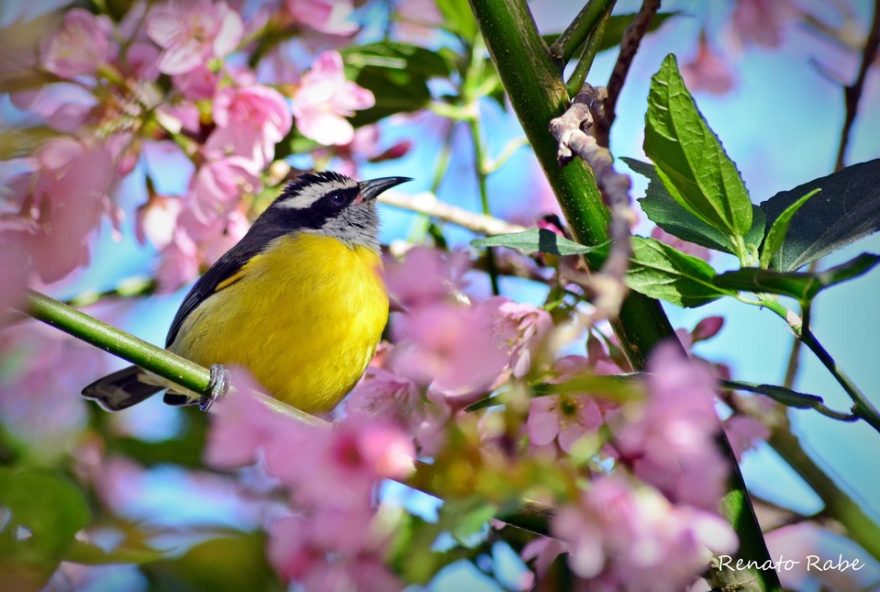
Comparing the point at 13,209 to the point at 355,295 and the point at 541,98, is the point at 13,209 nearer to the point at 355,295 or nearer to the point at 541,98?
the point at 355,295

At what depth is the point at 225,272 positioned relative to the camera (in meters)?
3.42

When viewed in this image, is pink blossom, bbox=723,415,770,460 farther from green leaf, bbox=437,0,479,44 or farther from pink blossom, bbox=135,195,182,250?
pink blossom, bbox=135,195,182,250

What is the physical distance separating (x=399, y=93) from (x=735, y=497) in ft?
6.13

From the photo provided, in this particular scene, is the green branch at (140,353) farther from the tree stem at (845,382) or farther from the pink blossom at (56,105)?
the pink blossom at (56,105)

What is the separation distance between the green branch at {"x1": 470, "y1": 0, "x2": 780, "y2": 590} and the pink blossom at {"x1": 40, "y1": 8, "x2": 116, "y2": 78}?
4.08 ft

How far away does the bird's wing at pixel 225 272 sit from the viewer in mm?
3395

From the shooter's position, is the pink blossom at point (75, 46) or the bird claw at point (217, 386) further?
the pink blossom at point (75, 46)

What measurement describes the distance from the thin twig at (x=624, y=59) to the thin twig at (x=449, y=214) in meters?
0.68

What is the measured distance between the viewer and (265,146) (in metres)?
2.75

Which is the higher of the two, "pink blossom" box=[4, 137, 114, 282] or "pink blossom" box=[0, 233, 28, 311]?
"pink blossom" box=[0, 233, 28, 311]

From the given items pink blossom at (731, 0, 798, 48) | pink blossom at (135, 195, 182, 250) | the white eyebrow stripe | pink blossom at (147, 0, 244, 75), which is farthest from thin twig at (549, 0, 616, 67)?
the white eyebrow stripe

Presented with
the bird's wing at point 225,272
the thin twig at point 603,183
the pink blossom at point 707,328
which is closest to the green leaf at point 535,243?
the thin twig at point 603,183

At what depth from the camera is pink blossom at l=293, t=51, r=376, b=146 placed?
2779mm

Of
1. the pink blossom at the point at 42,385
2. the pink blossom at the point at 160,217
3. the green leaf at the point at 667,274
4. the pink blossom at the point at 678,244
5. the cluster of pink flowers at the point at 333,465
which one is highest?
the green leaf at the point at 667,274
